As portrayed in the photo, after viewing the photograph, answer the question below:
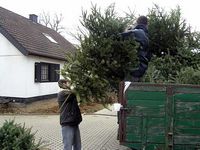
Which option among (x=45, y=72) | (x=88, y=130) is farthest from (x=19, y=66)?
(x=88, y=130)

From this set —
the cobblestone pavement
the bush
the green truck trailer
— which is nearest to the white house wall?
the cobblestone pavement

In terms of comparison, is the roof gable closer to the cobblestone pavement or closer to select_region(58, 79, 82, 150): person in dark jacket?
the cobblestone pavement

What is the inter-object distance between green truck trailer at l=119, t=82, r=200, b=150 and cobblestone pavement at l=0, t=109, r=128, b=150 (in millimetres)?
2976

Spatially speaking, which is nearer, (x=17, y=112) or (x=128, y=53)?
(x=128, y=53)

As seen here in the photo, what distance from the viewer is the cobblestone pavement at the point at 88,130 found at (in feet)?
31.2

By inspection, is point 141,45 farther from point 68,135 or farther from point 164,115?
point 68,135

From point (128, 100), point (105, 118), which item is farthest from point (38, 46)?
point (128, 100)

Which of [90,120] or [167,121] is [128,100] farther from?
[90,120]

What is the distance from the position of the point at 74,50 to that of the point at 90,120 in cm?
802

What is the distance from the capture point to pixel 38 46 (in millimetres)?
19938

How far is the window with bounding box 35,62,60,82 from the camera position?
1908cm

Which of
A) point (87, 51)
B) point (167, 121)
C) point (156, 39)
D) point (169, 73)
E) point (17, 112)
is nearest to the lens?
point (167, 121)

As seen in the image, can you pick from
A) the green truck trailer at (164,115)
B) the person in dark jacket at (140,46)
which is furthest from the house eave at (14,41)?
the green truck trailer at (164,115)

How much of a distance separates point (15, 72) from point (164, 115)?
43.7ft
